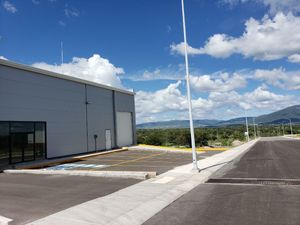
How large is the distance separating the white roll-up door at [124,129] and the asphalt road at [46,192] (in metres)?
21.5

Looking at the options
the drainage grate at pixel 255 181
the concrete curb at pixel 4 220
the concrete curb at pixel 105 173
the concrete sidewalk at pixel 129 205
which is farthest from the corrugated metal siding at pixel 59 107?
the drainage grate at pixel 255 181

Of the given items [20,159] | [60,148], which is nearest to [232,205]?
[20,159]

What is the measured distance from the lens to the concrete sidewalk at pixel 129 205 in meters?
7.43

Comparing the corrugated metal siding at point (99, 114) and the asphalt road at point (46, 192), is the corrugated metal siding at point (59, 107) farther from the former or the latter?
the asphalt road at point (46, 192)

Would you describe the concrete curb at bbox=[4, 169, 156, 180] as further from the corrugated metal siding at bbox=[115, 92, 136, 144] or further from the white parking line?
the corrugated metal siding at bbox=[115, 92, 136, 144]

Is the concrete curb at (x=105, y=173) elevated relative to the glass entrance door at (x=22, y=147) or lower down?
lower down

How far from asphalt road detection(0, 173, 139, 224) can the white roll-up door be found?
21.5 m

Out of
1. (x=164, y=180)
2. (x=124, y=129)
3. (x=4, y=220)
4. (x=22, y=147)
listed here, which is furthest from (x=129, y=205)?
(x=124, y=129)

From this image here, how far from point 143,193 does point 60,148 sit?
1698 cm

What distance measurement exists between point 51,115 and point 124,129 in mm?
13942

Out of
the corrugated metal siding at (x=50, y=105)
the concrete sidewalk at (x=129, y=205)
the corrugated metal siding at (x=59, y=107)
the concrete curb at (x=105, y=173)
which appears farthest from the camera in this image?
the corrugated metal siding at (x=59, y=107)

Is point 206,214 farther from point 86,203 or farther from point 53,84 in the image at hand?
point 53,84

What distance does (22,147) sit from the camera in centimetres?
2183

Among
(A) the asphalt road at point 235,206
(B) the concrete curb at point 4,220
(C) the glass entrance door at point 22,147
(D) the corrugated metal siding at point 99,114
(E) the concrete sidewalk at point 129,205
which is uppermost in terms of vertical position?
(D) the corrugated metal siding at point 99,114
